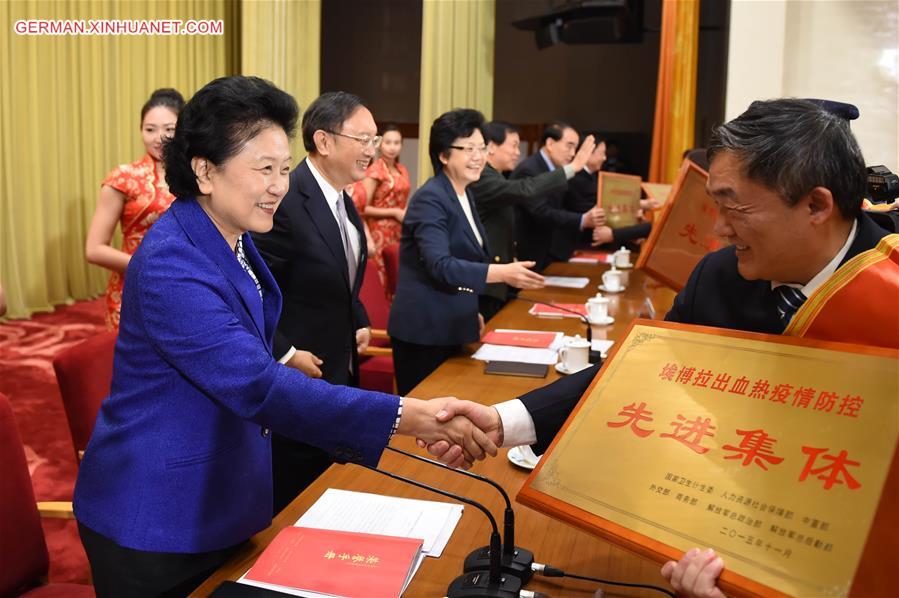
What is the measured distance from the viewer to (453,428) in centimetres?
150

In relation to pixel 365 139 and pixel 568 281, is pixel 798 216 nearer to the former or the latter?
pixel 365 139

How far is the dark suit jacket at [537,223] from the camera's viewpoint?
4.81 meters

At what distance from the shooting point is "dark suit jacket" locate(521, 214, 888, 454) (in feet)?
4.50

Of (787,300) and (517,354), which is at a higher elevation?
(787,300)

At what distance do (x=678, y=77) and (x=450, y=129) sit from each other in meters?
4.11

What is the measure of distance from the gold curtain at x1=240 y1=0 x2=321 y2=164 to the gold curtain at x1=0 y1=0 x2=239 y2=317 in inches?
37.2

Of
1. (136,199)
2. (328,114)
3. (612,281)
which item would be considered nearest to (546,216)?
(612,281)

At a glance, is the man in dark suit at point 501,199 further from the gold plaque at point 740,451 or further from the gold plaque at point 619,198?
the gold plaque at point 740,451

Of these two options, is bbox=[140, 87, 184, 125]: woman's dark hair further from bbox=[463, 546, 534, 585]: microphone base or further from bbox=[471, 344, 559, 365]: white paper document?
bbox=[463, 546, 534, 585]: microphone base

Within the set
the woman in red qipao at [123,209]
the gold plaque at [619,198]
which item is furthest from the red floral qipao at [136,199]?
the gold plaque at [619,198]

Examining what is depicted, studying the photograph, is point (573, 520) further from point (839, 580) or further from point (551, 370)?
point (551, 370)

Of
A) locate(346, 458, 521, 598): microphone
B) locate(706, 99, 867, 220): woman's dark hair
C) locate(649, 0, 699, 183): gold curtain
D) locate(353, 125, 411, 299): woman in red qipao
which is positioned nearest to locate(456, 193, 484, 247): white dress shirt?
locate(706, 99, 867, 220): woman's dark hair

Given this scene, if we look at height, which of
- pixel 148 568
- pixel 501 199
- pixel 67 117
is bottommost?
pixel 148 568

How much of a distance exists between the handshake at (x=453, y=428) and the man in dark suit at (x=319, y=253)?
2.71 feet
